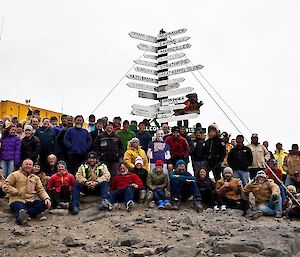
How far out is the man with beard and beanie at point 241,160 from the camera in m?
13.5

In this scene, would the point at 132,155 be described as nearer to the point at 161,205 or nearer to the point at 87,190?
the point at 87,190

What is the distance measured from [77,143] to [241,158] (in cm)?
484

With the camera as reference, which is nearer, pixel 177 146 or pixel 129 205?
pixel 129 205

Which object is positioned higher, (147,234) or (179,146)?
(179,146)

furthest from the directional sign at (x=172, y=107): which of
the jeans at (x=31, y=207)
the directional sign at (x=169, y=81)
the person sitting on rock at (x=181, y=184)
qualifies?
the jeans at (x=31, y=207)

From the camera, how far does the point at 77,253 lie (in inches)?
351

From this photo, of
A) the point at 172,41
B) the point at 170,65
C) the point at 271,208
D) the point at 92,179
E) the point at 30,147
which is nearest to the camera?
the point at 92,179

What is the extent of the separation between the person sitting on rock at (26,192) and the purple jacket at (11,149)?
1.27 m

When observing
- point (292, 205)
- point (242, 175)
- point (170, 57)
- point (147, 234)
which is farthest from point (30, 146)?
point (292, 205)

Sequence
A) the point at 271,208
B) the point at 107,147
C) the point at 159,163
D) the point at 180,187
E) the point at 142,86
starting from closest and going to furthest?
the point at 271,208, the point at 180,187, the point at 159,163, the point at 107,147, the point at 142,86

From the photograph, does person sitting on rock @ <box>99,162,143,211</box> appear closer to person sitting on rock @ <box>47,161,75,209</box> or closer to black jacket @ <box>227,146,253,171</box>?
person sitting on rock @ <box>47,161,75,209</box>

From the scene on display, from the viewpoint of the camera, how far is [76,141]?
12750mm

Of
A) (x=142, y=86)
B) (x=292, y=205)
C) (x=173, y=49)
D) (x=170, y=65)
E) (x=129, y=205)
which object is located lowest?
(x=129, y=205)

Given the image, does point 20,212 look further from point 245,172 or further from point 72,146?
point 245,172
